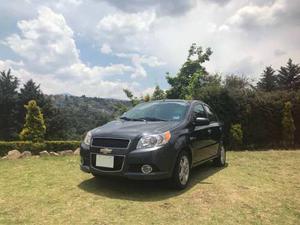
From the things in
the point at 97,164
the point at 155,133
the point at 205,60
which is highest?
the point at 205,60

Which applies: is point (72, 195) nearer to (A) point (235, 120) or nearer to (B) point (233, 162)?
(B) point (233, 162)

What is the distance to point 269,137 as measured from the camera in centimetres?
1544

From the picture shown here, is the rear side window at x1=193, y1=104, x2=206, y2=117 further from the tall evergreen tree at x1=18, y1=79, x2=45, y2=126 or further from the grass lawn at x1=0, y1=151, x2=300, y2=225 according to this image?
the tall evergreen tree at x1=18, y1=79, x2=45, y2=126

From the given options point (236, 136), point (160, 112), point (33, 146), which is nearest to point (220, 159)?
point (160, 112)

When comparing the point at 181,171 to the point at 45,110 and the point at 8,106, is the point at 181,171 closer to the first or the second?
the point at 45,110

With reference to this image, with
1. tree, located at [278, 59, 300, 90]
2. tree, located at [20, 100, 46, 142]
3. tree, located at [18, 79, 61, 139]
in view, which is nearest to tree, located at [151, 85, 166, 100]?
tree, located at [20, 100, 46, 142]

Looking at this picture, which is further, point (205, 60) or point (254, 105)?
point (205, 60)

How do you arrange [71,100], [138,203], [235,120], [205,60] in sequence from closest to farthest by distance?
[138,203] < [235,120] < [205,60] < [71,100]

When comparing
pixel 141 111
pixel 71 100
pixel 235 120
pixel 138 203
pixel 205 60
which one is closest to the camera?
pixel 138 203

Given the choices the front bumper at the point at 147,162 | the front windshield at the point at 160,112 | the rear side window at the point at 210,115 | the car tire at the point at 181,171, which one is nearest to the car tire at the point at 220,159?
the rear side window at the point at 210,115

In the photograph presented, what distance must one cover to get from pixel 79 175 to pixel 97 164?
67.7 inches

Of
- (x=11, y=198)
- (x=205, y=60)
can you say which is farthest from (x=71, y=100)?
(x=11, y=198)

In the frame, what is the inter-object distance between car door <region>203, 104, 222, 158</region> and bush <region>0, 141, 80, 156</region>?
29.2 feet

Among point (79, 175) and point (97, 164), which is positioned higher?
point (97, 164)
